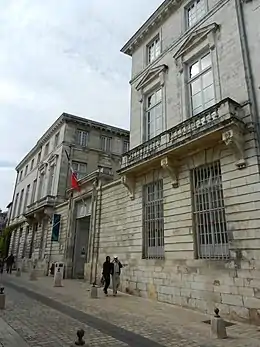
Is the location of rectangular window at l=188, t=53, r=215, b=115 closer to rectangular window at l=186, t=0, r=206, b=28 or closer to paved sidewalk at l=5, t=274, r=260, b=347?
rectangular window at l=186, t=0, r=206, b=28

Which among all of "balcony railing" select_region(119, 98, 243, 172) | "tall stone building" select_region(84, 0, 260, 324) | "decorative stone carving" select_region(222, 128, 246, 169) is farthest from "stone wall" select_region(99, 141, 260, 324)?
"balcony railing" select_region(119, 98, 243, 172)

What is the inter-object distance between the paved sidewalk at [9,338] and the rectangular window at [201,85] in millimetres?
9636

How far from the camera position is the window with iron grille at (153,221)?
470 inches

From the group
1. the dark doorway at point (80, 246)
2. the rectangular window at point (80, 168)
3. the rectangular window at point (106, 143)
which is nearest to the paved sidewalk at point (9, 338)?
the dark doorway at point (80, 246)

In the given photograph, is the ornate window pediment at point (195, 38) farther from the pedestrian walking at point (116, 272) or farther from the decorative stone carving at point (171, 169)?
the pedestrian walking at point (116, 272)

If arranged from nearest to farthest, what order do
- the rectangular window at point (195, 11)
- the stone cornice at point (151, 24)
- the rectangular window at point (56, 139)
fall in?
the rectangular window at point (195, 11)
the stone cornice at point (151, 24)
the rectangular window at point (56, 139)

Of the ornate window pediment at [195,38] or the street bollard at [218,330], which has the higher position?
the ornate window pediment at [195,38]

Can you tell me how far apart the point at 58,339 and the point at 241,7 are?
12.1m

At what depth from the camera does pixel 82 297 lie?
37.3 ft

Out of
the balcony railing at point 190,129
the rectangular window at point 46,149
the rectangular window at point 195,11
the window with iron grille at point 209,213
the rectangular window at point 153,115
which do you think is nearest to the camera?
the balcony railing at point 190,129

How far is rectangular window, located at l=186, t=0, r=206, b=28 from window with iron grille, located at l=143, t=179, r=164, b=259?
745cm

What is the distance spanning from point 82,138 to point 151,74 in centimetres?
1392

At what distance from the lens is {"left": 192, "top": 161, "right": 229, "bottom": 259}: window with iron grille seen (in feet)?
30.8

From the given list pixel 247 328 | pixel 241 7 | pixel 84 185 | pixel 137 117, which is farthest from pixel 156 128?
pixel 247 328
